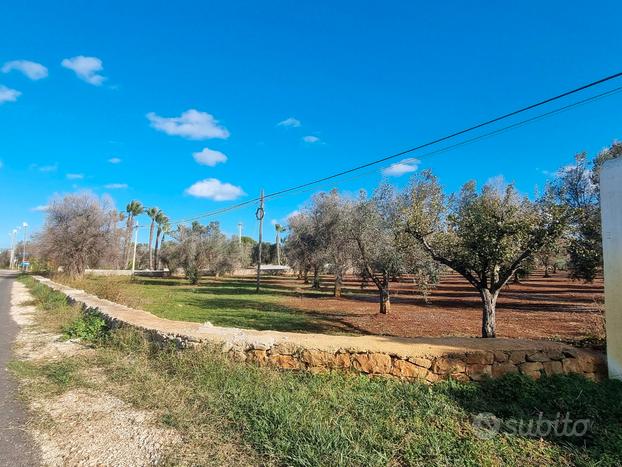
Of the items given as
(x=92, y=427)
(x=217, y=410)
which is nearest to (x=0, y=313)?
(x=92, y=427)

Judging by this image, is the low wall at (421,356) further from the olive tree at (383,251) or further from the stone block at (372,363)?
the olive tree at (383,251)

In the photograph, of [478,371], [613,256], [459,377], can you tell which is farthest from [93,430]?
[613,256]

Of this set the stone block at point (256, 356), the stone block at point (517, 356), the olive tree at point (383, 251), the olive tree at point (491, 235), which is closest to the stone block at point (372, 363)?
the stone block at point (256, 356)

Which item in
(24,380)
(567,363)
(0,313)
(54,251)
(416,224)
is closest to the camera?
(567,363)

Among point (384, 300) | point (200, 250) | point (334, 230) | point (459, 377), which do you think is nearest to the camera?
point (459, 377)

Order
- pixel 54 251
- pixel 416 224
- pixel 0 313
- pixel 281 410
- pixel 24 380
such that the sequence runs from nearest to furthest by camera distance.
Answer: pixel 281 410
pixel 24 380
pixel 416 224
pixel 0 313
pixel 54 251

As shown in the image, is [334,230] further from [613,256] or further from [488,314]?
[613,256]

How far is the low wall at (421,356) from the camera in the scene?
200 inches

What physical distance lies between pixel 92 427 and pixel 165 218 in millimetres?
71107

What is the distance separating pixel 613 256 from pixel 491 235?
12.7 ft

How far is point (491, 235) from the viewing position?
8617 millimetres

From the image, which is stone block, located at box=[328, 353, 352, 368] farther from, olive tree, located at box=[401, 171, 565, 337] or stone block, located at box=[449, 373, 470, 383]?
olive tree, located at box=[401, 171, 565, 337]

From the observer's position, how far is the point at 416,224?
9.60m

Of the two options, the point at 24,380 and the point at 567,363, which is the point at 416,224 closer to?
the point at 567,363
